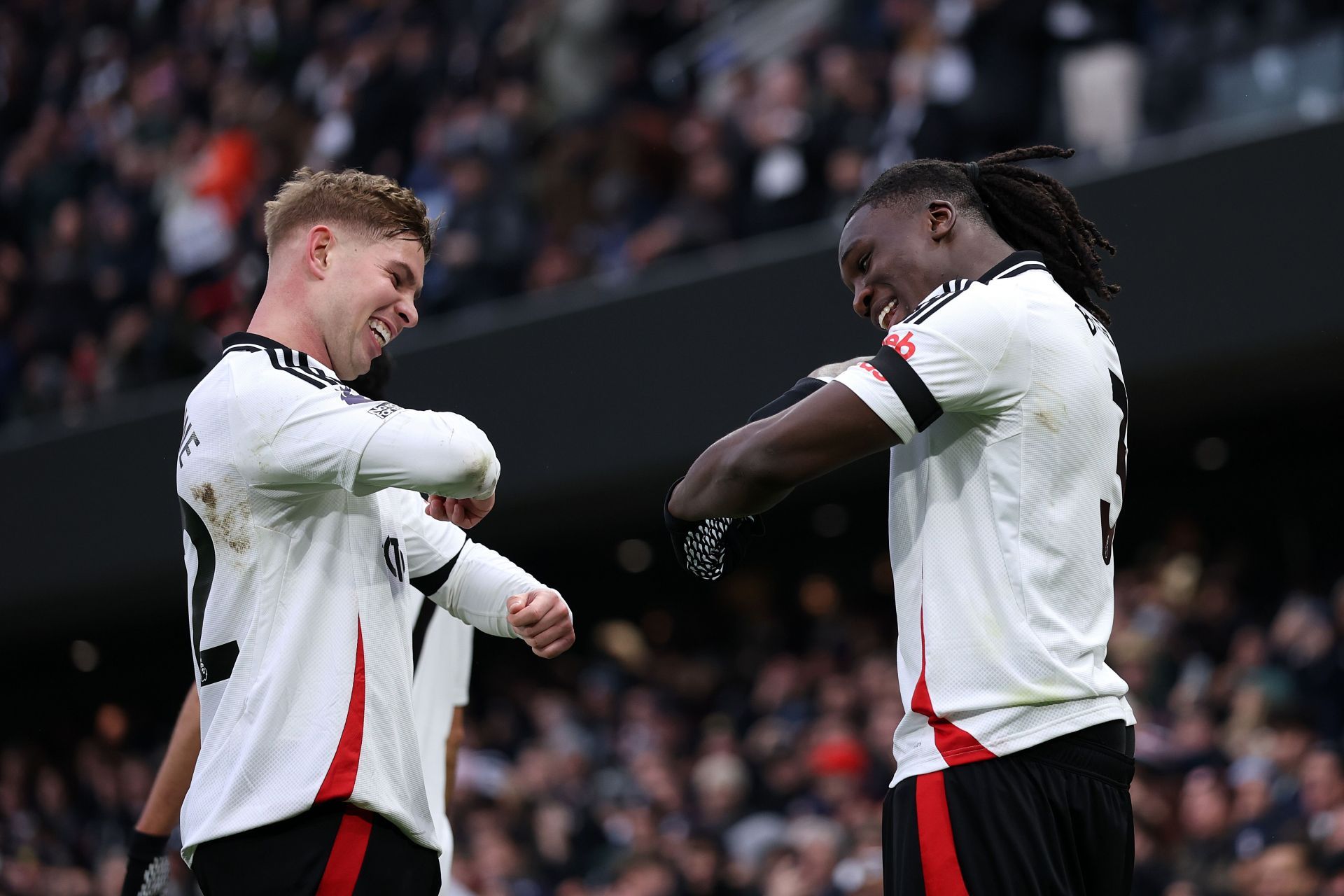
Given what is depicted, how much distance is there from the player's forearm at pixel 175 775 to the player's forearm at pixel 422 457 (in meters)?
1.36

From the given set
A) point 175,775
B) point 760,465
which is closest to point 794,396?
point 760,465

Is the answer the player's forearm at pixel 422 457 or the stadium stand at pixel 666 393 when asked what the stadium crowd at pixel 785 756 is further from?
the player's forearm at pixel 422 457

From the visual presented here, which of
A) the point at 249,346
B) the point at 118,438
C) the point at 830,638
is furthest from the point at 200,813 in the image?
the point at 118,438

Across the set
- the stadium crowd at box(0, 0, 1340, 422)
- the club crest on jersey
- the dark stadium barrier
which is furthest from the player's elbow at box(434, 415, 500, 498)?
the stadium crowd at box(0, 0, 1340, 422)

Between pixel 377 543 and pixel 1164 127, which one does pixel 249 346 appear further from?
pixel 1164 127

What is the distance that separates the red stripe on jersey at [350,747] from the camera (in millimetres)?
3082

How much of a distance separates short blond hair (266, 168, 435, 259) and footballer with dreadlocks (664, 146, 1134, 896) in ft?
2.65

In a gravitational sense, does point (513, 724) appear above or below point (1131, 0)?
below

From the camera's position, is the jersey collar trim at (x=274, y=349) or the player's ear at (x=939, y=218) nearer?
the jersey collar trim at (x=274, y=349)

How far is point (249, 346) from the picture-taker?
3.27m

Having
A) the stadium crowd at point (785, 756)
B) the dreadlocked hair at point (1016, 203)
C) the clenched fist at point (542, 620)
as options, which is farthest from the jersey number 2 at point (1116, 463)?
the stadium crowd at point (785, 756)

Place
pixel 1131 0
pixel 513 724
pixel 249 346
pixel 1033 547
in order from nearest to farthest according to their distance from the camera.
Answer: pixel 1033 547
pixel 249 346
pixel 1131 0
pixel 513 724

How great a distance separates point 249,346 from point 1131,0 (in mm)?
6642

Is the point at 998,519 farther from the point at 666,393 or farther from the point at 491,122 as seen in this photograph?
the point at 491,122
